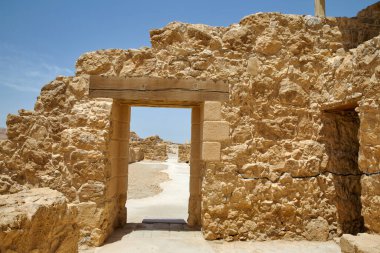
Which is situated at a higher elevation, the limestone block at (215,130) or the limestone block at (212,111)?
the limestone block at (212,111)

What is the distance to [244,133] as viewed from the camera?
16.0 feet

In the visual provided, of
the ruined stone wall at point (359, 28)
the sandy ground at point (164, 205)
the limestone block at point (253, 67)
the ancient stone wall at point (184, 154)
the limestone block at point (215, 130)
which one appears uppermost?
the ruined stone wall at point (359, 28)

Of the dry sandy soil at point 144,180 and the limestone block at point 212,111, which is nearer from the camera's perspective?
the limestone block at point 212,111

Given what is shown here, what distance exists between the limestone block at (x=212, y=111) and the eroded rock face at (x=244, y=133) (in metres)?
0.13

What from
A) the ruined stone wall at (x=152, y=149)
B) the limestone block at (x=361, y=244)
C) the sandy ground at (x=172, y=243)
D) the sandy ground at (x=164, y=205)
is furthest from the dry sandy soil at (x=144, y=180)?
the limestone block at (x=361, y=244)

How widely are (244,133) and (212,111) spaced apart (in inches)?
23.9

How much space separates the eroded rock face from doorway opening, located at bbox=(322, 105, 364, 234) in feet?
0.06

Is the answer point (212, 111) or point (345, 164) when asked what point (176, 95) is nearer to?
point (212, 111)

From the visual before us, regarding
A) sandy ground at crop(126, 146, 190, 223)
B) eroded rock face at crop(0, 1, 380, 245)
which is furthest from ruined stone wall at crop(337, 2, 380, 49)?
sandy ground at crop(126, 146, 190, 223)

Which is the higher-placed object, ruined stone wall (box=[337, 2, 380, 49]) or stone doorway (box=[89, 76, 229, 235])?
ruined stone wall (box=[337, 2, 380, 49])

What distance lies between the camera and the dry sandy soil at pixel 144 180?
9672mm

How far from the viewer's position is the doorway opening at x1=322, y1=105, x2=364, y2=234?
16.0 ft

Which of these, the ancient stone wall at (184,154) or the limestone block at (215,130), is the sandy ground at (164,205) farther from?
the ancient stone wall at (184,154)

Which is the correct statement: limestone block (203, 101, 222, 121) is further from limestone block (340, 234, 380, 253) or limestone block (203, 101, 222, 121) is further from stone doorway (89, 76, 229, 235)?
limestone block (340, 234, 380, 253)
